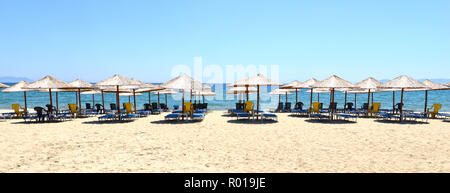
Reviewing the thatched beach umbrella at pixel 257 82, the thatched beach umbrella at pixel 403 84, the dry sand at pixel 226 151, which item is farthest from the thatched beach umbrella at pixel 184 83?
the thatched beach umbrella at pixel 403 84

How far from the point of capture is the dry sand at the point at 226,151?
4.67 meters

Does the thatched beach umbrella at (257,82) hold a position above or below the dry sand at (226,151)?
above

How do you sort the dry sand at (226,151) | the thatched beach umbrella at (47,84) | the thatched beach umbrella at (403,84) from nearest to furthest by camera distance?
the dry sand at (226,151) < the thatched beach umbrella at (47,84) < the thatched beach umbrella at (403,84)

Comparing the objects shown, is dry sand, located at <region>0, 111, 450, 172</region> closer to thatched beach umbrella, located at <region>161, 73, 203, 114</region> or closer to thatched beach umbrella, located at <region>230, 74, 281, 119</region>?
thatched beach umbrella, located at <region>161, 73, 203, 114</region>

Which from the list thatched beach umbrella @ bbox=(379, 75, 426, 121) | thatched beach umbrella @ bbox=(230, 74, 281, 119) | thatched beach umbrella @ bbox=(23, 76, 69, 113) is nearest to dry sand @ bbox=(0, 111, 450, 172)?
thatched beach umbrella @ bbox=(230, 74, 281, 119)

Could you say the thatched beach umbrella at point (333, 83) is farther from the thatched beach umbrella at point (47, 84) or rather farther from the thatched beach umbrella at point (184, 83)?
the thatched beach umbrella at point (47, 84)

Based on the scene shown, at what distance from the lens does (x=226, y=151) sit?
590 cm

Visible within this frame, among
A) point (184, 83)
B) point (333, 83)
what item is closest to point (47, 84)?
point (184, 83)

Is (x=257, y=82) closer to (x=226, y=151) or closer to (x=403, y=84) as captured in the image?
(x=226, y=151)
